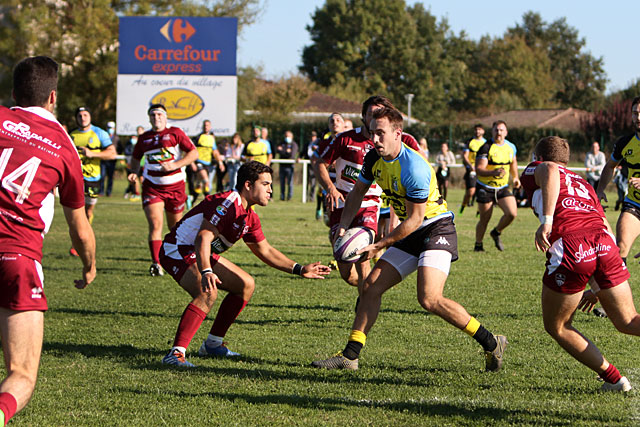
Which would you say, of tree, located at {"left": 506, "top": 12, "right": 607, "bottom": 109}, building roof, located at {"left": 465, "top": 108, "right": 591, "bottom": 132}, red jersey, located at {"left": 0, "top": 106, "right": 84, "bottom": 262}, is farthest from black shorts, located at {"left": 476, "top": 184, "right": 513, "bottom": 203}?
tree, located at {"left": 506, "top": 12, "right": 607, "bottom": 109}

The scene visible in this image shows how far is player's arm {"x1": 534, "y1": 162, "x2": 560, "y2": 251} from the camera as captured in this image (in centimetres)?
475

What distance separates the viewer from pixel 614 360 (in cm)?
602

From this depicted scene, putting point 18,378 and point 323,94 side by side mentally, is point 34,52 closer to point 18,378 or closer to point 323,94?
point 323,94

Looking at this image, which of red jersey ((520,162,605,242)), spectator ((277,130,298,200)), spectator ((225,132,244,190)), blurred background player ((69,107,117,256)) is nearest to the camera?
red jersey ((520,162,605,242))

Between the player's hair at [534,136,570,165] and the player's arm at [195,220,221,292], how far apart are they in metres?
2.39

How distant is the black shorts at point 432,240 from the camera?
5.63 meters

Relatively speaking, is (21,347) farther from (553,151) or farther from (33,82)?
(553,151)

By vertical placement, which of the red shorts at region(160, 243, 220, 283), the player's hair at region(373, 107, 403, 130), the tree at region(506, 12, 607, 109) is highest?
the tree at region(506, 12, 607, 109)

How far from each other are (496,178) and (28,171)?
33.3 feet

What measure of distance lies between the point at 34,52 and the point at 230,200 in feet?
125

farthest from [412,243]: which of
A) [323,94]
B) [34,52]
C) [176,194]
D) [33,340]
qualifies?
[323,94]

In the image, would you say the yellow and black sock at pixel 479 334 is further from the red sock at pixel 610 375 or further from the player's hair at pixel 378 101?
the player's hair at pixel 378 101

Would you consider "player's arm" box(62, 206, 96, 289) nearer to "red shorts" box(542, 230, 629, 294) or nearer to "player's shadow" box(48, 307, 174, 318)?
"red shorts" box(542, 230, 629, 294)

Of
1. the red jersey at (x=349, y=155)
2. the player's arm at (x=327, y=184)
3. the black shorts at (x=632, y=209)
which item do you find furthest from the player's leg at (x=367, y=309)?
the black shorts at (x=632, y=209)
